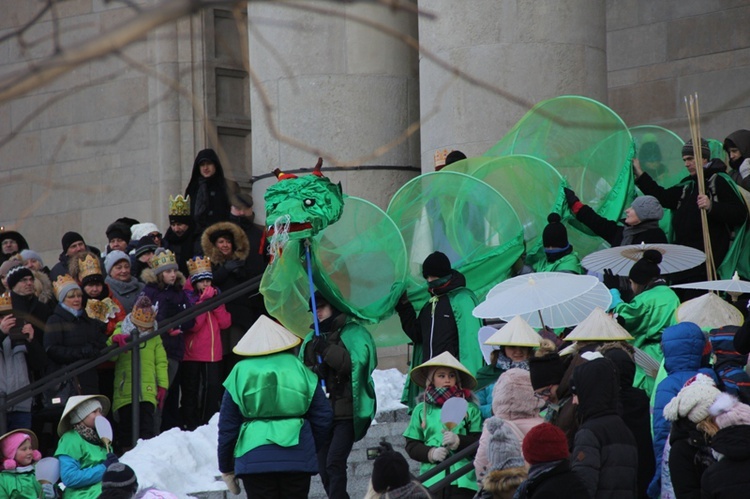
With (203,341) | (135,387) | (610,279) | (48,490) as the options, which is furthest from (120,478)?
(203,341)

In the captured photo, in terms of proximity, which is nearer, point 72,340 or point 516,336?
point 516,336

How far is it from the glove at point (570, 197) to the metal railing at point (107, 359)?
2.70 m

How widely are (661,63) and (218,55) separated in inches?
220

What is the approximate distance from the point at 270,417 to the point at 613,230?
11.0 feet

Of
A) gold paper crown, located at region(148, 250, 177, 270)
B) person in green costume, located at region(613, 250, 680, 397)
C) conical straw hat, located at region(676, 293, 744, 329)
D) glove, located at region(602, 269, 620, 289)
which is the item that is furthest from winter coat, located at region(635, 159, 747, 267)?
gold paper crown, located at region(148, 250, 177, 270)

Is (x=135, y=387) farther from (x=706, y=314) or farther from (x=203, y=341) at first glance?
(x=706, y=314)

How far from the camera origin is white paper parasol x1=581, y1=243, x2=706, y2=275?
10023 millimetres

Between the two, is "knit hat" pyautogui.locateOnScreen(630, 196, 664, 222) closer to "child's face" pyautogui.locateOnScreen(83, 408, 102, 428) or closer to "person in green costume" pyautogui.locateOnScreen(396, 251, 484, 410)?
"person in green costume" pyautogui.locateOnScreen(396, 251, 484, 410)

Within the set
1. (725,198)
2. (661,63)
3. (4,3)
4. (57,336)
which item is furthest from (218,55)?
(725,198)

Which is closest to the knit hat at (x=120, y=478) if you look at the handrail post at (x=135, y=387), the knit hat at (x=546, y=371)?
the knit hat at (x=546, y=371)

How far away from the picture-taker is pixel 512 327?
8.70 m

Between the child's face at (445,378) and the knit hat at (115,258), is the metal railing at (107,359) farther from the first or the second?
the child's face at (445,378)

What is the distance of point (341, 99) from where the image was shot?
564 inches

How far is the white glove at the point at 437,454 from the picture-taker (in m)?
8.54
